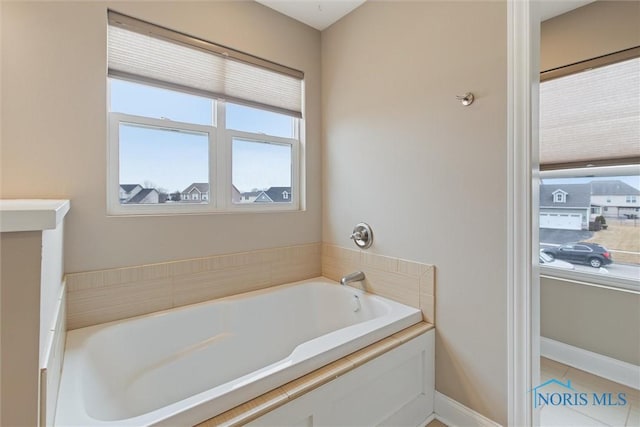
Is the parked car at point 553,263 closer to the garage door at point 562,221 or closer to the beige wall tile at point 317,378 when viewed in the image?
the garage door at point 562,221

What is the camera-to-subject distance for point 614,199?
2143mm

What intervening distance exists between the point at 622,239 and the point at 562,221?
0.37 meters

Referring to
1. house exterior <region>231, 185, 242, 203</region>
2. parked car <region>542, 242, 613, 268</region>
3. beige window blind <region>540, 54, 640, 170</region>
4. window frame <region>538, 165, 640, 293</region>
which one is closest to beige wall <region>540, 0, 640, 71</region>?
beige window blind <region>540, 54, 640, 170</region>

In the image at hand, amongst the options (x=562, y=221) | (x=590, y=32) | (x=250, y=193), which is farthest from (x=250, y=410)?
(x=590, y=32)

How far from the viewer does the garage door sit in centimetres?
232

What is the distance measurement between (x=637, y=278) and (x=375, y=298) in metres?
1.81

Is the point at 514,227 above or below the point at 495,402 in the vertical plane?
above

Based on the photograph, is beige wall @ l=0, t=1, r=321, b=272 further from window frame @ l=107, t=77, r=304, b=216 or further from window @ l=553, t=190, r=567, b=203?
window @ l=553, t=190, r=567, b=203

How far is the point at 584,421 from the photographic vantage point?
165 cm

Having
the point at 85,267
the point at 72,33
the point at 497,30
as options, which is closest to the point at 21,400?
the point at 85,267

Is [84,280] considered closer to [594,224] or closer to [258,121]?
[258,121]

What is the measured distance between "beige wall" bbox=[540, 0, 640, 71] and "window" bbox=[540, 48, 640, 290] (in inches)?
3.7

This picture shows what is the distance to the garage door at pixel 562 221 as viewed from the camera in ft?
7.60

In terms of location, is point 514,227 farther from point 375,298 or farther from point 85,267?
point 85,267
